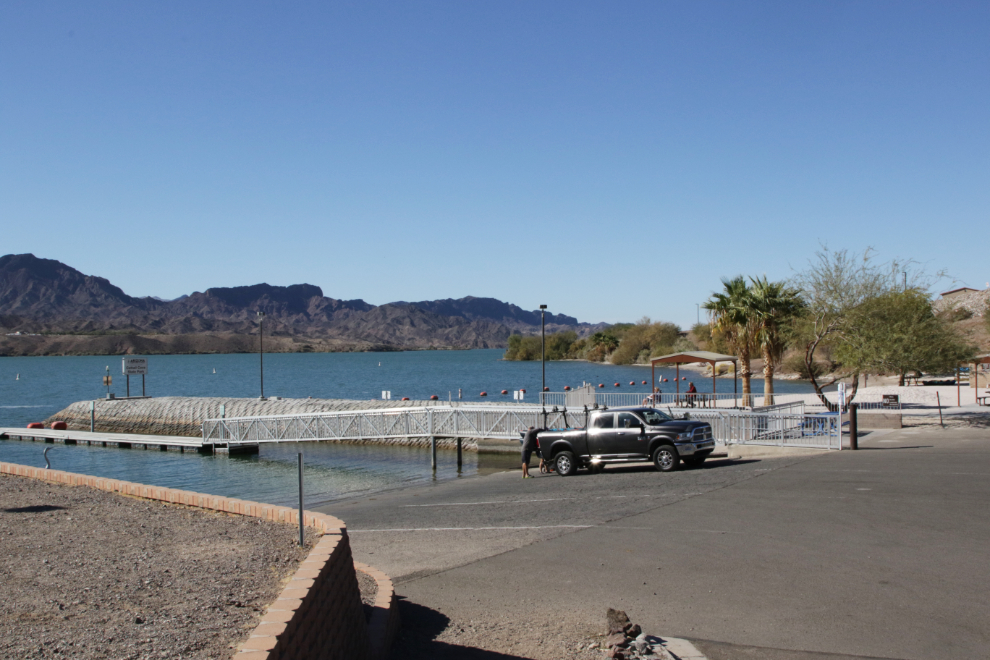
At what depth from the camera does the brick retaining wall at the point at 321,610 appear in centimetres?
455

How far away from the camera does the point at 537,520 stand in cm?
1420

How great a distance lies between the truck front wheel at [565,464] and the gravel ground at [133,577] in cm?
1364

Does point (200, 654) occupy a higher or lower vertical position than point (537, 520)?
higher

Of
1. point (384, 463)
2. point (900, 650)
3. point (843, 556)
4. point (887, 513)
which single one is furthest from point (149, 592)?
point (384, 463)

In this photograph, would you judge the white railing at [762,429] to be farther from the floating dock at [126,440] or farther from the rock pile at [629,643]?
the floating dock at [126,440]

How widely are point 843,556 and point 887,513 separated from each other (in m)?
3.37

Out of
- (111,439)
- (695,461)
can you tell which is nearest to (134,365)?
(111,439)

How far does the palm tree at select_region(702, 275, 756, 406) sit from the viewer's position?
117 feet

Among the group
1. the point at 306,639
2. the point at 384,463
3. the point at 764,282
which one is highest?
the point at 764,282

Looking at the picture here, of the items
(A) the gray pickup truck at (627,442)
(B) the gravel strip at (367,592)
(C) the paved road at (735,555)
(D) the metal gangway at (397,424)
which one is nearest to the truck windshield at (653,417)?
(A) the gray pickup truck at (627,442)

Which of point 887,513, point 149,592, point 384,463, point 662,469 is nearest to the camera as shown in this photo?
point 149,592

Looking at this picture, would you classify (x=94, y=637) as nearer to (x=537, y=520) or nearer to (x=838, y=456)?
(x=537, y=520)

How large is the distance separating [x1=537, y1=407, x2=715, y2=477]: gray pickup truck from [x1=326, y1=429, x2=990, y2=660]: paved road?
1.83 m

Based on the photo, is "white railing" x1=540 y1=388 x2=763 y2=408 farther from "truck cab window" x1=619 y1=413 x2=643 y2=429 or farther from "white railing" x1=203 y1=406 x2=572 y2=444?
"truck cab window" x1=619 y1=413 x2=643 y2=429
